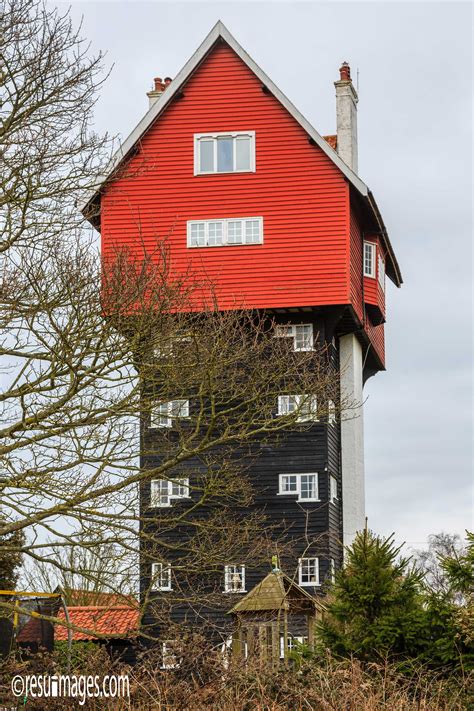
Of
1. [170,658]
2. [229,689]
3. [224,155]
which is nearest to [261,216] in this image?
[224,155]

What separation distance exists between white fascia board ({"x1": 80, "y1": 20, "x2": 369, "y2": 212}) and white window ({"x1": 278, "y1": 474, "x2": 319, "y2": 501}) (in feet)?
28.7

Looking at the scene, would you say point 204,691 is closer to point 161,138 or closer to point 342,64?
point 161,138

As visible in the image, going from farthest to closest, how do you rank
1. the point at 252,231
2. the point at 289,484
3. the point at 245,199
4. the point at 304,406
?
the point at 289,484 → the point at 245,199 → the point at 252,231 → the point at 304,406

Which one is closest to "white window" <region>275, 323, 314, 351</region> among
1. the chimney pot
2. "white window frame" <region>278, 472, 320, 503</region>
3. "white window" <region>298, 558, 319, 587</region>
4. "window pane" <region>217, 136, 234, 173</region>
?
"white window frame" <region>278, 472, 320, 503</region>

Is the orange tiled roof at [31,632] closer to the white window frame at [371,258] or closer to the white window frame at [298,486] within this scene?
the white window frame at [298,486]

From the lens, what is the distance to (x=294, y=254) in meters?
35.5

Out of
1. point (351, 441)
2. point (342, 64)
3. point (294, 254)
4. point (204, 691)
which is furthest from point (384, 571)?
point (342, 64)

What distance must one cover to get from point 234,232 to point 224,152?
2.61m

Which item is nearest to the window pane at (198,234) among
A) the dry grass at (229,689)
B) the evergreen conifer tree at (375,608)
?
the evergreen conifer tree at (375,608)

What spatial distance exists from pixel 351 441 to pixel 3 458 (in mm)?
22688

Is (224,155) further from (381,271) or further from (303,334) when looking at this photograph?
(381,271)

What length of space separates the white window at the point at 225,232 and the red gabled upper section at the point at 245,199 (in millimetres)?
175

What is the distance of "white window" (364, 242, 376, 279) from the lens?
1544 inches

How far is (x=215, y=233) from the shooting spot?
119 ft
